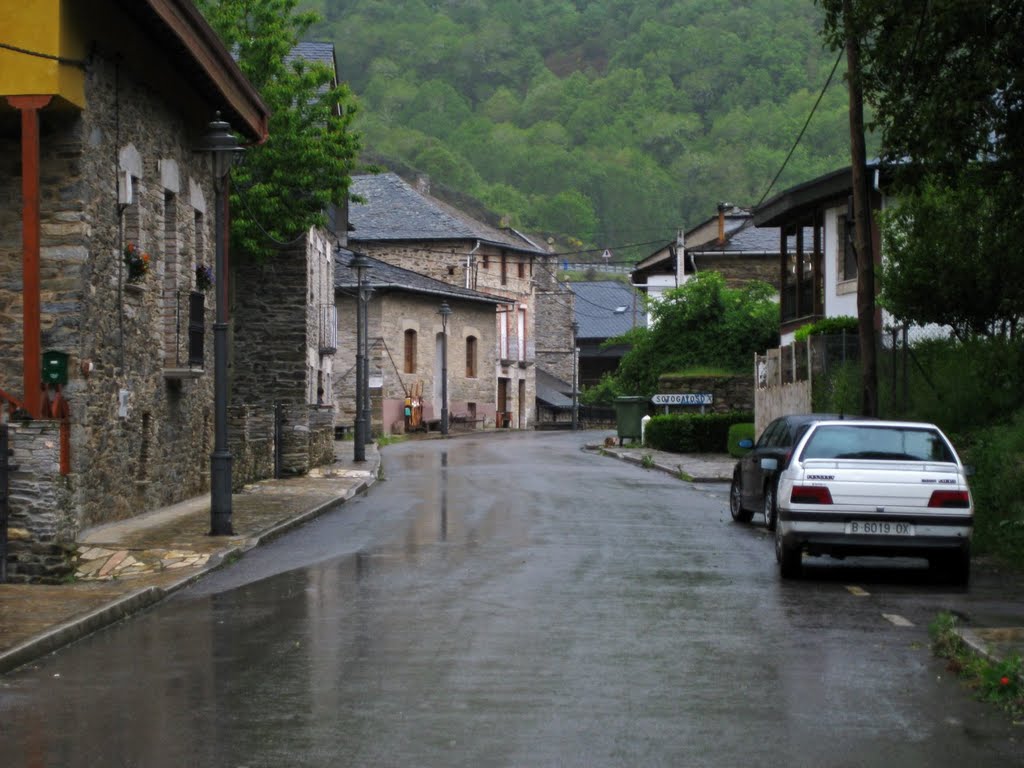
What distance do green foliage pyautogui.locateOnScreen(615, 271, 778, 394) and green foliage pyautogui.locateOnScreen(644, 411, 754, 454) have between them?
4.84 meters

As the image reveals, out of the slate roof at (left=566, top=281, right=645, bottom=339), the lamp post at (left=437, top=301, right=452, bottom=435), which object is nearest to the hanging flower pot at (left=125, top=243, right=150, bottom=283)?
the lamp post at (left=437, top=301, right=452, bottom=435)

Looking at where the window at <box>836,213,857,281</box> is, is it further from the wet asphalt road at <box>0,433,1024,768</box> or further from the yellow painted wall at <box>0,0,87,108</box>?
the yellow painted wall at <box>0,0,87,108</box>

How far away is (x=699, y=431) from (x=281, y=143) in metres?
14.5

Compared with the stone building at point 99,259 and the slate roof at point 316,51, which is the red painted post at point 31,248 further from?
the slate roof at point 316,51

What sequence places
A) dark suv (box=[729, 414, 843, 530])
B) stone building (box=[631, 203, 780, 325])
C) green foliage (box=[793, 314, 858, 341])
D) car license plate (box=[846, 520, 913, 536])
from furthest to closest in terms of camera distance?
stone building (box=[631, 203, 780, 325]), green foliage (box=[793, 314, 858, 341]), dark suv (box=[729, 414, 843, 530]), car license plate (box=[846, 520, 913, 536])

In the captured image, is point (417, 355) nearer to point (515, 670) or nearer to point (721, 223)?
point (721, 223)

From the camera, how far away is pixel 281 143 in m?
33.4

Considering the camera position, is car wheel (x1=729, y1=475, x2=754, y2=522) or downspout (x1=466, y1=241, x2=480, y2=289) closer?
car wheel (x1=729, y1=475, x2=754, y2=522)

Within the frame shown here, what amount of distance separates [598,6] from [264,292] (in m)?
97.2

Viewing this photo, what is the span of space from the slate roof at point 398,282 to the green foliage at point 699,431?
16.4 metres

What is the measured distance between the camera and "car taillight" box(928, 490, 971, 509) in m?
13.6

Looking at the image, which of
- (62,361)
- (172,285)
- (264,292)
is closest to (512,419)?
(264,292)

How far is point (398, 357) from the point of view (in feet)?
207

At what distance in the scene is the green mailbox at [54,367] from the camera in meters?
16.3
